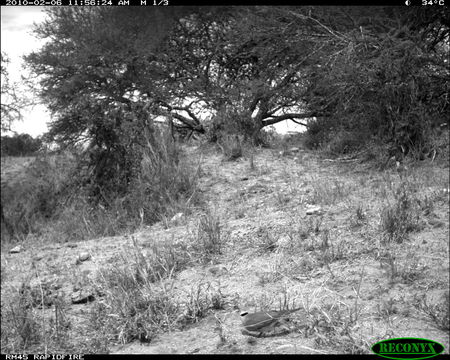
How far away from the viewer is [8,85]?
10.8m

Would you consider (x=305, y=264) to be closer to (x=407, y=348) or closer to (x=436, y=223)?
(x=436, y=223)

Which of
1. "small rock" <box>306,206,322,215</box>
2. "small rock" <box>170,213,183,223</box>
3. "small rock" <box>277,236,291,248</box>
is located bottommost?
"small rock" <box>170,213,183,223</box>

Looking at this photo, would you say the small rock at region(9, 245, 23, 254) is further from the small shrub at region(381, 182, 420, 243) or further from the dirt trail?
the small shrub at region(381, 182, 420, 243)

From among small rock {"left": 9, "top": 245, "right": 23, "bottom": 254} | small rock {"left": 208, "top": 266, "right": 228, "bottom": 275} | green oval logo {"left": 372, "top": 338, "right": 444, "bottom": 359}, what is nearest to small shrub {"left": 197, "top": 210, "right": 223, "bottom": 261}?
small rock {"left": 208, "top": 266, "right": 228, "bottom": 275}

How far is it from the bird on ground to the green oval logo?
492 mm

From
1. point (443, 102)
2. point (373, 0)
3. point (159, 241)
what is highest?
point (373, 0)

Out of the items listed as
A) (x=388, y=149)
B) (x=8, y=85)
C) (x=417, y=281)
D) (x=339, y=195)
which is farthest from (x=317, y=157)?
(x=8, y=85)

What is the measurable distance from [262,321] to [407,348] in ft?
2.23

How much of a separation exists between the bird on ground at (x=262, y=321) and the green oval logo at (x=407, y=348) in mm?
492

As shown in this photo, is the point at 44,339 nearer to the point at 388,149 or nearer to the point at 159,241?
the point at 159,241

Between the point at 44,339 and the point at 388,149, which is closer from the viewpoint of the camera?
the point at 44,339

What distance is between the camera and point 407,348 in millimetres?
2121

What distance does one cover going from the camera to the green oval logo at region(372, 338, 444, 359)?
2057 millimetres

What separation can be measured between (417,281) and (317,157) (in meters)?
4.21
